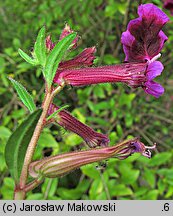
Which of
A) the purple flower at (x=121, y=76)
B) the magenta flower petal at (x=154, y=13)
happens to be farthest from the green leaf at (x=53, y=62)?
the magenta flower petal at (x=154, y=13)

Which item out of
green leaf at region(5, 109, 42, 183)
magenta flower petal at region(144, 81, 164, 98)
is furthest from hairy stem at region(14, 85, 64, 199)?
magenta flower petal at region(144, 81, 164, 98)

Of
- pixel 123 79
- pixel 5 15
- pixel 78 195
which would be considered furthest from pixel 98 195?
pixel 5 15

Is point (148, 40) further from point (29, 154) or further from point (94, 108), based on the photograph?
point (94, 108)

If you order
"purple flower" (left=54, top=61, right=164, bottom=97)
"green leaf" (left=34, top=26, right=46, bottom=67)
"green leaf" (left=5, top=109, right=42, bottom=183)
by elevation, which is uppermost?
"green leaf" (left=34, top=26, right=46, bottom=67)

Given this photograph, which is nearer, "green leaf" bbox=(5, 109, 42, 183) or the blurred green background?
"green leaf" bbox=(5, 109, 42, 183)

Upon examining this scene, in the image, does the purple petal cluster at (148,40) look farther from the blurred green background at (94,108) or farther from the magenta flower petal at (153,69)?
the blurred green background at (94,108)

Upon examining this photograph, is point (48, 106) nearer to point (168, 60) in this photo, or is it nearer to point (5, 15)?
point (168, 60)

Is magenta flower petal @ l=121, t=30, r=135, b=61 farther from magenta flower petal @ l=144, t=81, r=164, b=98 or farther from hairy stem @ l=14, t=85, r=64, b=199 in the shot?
hairy stem @ l=14, t=85, r=64, b=199

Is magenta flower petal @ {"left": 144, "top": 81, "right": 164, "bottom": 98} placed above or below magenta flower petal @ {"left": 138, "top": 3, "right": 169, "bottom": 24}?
below
